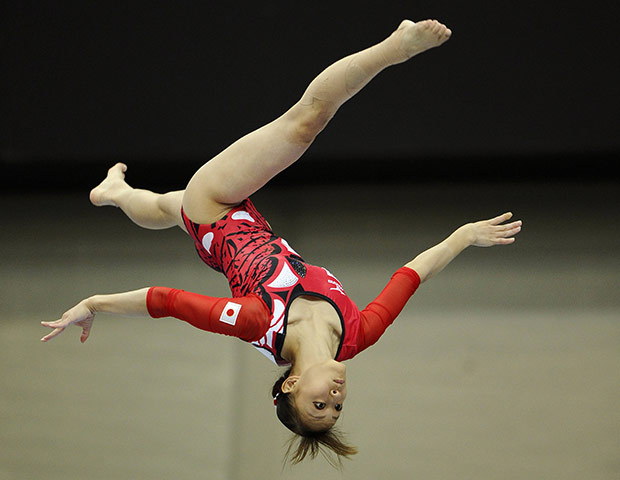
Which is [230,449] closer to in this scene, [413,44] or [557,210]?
[557,210]

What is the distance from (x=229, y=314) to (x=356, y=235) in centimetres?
279

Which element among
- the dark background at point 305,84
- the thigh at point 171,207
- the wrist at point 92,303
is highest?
the dark background at point 305,84

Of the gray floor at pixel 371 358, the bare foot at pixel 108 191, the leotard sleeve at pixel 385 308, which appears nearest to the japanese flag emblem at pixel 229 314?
the leotard sleeve at pixel 385 308

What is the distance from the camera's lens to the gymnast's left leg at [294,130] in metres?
2.08

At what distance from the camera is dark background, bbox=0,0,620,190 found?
4.30 metres

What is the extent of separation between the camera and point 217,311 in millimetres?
2080

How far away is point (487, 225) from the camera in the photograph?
261 cm

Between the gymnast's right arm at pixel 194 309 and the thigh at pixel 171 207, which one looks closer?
the gymnast's right arm at pixel 194 309

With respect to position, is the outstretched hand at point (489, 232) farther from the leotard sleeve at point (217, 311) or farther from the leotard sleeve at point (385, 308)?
the leotard sleeve at point (217, 311)

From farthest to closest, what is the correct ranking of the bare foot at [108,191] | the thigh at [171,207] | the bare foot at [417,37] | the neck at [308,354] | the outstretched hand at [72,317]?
1. the bare foot at [108,191]
2. the thigh at [171,207]
3. the outstretched hand at [72,317]
4. the neck at [308,354]
5. the bare foot at [417,37]

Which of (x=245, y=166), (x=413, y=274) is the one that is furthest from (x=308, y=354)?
(x=245, y=166)

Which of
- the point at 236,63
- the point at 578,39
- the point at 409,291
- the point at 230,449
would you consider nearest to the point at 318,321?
the point at 409,291

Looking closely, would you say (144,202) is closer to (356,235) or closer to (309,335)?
(309,335)

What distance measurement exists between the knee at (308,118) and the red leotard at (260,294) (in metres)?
0.35
